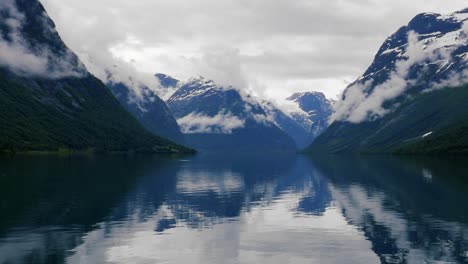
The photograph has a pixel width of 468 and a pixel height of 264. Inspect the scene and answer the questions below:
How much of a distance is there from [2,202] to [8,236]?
34.6 meters

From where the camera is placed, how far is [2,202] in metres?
103

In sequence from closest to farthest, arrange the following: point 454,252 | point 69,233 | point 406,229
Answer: point 454,252 < point 69,233 < point 406,229

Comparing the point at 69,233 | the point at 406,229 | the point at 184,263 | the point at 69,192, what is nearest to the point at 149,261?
the point at 184,263

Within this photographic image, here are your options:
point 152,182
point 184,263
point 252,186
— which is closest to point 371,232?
point 184,263

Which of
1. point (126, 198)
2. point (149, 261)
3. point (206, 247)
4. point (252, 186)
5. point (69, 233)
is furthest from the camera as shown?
point (252, 186)

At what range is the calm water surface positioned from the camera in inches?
2542

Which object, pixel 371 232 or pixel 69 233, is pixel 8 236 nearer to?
pixel 69 233

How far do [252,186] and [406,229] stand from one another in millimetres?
83215

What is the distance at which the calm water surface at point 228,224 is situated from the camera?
64.6m

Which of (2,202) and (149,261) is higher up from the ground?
(2,202)

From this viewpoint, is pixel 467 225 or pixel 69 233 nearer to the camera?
pixel 69 233

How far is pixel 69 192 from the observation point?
125 meters

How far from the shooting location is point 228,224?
Answer: 88.9 m

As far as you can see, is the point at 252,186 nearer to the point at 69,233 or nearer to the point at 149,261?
the point at 69,233
